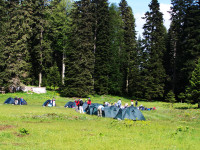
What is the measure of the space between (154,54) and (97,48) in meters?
12.4

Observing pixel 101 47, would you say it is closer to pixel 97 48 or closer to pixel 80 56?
pixel 97 48

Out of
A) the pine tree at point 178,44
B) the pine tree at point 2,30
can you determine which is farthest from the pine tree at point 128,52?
the pine tree at point 2,30

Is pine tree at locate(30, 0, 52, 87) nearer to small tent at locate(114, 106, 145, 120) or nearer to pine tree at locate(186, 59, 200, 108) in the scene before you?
pine tree at locate(186, 59, 200, 108)

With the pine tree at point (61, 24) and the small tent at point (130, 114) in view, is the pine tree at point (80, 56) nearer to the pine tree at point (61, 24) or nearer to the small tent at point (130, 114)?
the pine tree at point (61, 24)

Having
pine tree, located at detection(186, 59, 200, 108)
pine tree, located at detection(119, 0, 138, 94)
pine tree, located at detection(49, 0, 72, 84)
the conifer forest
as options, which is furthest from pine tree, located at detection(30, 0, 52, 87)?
pine tree, located at detection(186, 59, 200, 108)

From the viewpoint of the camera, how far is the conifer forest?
45.8 meters

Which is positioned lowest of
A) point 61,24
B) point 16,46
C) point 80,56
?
point 80,56

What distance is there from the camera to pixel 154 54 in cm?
5128

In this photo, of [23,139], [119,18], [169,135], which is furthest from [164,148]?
[119,18]

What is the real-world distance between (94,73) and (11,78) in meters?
17.1

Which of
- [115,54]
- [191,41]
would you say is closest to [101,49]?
[115,54]

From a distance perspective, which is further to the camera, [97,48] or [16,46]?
[97,48]

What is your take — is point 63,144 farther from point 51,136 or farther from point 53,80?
point 53,80

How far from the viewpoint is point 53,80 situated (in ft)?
173
